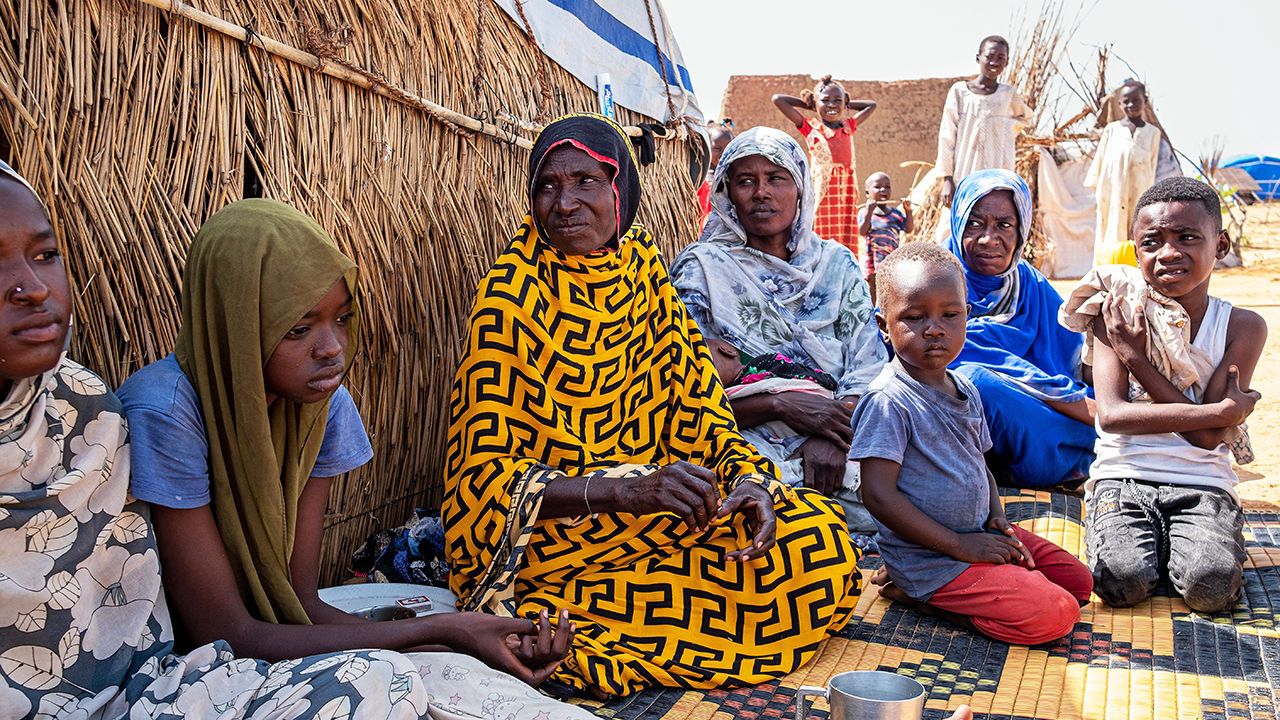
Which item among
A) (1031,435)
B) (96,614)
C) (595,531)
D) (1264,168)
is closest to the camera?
(96,614)

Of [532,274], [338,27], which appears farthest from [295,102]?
[532,274]

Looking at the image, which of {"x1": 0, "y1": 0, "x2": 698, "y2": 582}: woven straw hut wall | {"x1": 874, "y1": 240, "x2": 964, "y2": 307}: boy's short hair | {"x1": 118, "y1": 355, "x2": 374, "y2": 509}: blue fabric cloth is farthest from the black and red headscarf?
{"x1": 118, "y1": 355, "x2": 374, "y2": 509}: blue fabric cloth

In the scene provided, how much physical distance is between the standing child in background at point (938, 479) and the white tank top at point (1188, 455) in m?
0.62

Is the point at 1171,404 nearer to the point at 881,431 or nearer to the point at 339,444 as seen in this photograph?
the point at 881,431

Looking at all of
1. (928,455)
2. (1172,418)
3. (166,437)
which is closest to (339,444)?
(166,437)

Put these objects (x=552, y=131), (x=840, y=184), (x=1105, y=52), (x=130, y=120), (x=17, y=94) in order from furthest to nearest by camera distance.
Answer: (x=1105, y=52)
(x=840, y=184)
(x=552, y=131)
(x=130, y=120)
(x=17, y=94)

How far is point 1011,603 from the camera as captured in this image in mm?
3186

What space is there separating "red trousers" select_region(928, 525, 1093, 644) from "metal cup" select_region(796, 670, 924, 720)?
1071mm

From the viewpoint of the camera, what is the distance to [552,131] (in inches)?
127

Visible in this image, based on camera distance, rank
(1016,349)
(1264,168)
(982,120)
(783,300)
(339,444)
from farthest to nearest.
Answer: (1264,168), (982,120), (1016,349), (783,300), (339,444)

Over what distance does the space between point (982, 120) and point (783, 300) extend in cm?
760

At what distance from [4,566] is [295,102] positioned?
1.70 meters

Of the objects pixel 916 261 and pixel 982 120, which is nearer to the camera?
pixel 916 261

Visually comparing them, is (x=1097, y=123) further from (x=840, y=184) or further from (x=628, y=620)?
(x=628, y=620)
